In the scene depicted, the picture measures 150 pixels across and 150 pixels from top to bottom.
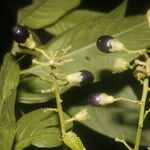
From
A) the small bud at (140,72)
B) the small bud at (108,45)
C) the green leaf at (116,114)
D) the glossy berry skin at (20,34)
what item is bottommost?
the green leaf at (116,114)

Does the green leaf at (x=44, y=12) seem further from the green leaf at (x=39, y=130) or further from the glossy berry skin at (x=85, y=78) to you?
the glossy berry skin at (x=85, y=78)

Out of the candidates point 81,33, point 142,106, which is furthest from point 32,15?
point 142,106

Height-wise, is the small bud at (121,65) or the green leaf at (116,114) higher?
the small bud at (121,65)

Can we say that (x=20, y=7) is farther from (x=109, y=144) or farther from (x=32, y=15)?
(x=109, y=144)

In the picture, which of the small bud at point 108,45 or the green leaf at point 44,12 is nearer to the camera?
the small bud at point 108,45

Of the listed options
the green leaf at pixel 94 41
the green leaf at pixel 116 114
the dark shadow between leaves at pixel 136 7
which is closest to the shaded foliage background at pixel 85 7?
the dark shadow between leaves at pixel 136 7

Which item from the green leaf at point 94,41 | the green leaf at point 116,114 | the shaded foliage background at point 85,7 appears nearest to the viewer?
the green leaf at point 94,41

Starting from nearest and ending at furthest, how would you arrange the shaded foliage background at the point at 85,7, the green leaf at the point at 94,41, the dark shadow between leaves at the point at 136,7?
the green leaf at the point at 94,41 < the shaded foliage background at the point at 85,7 < the dark shadow between leaves at the point at 136,7
